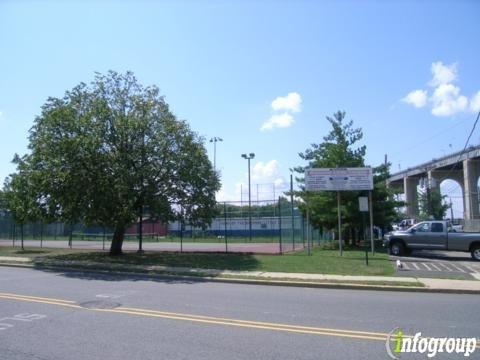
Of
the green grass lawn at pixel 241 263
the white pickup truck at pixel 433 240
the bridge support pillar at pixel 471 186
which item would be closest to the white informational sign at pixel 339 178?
the white pickup truck at pixel 433 240

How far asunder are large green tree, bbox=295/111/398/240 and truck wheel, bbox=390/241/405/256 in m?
4.00

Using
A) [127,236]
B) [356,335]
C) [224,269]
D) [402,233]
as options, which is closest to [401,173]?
[127,236]

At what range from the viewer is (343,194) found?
28125 millimetres

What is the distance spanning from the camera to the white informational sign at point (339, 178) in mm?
22938

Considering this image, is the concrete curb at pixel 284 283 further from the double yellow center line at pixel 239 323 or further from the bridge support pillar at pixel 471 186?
the bridge support pillar at pixel 471 186

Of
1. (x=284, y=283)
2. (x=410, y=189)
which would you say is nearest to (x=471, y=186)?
(x=410, y=189)

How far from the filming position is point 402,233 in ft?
79.3

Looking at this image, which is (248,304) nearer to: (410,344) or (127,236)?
(410,344)

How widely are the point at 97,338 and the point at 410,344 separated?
470cm

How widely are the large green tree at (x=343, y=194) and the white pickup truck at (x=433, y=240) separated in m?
3.96

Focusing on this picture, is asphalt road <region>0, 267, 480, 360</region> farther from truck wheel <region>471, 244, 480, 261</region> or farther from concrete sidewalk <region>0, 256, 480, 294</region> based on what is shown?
truck wheel <region>471, 244, 480, 261</region>

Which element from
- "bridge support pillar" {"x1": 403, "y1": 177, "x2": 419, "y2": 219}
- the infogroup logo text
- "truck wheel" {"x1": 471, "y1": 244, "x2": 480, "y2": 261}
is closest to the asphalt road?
the infogroup logo text

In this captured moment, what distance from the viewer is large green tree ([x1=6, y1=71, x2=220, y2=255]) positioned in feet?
60.7

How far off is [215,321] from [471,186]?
9068 cm
